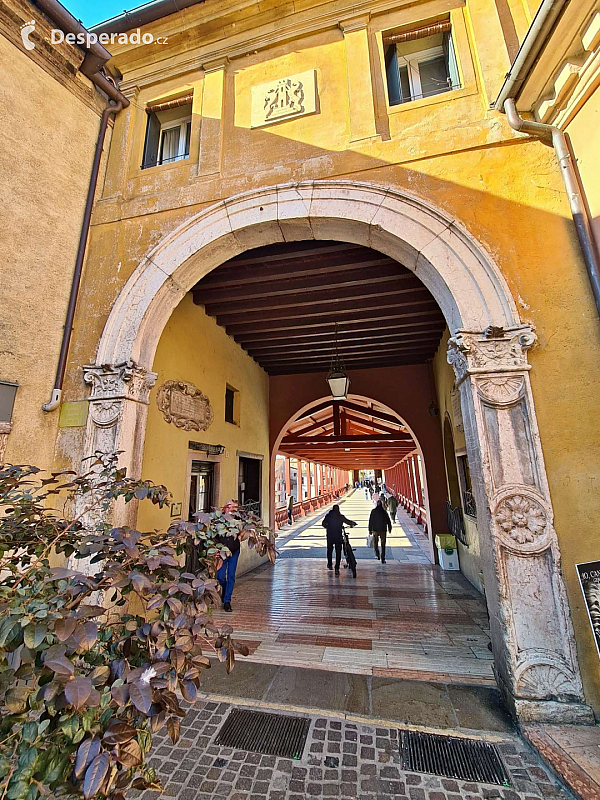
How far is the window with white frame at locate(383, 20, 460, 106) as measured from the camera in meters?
4.27

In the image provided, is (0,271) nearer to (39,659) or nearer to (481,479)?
(39,659)

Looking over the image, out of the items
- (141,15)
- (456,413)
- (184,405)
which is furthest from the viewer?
(456,413)

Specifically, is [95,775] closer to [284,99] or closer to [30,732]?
[30,732]

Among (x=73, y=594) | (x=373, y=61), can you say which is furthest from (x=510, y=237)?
(x=73, y=594)

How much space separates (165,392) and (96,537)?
4027mm

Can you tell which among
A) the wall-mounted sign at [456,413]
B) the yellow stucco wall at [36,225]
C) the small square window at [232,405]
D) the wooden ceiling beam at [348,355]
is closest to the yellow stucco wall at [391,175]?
the yellow stucco wall at [36,225]

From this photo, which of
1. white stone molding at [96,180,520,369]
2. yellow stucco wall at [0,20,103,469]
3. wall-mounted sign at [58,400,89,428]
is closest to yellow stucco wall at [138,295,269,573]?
wall-mounted sign at [58,400,89,428]

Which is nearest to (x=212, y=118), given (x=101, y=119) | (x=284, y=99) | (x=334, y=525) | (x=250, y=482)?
(x=284, y=99)

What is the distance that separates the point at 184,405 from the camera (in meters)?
5.57

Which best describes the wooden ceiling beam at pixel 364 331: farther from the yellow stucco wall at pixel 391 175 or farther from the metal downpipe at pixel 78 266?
the metal downpipe at pixel 78 266

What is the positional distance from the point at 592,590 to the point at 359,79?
18.3ft

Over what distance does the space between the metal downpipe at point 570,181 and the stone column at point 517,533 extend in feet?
2.44

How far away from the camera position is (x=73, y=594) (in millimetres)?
1118
